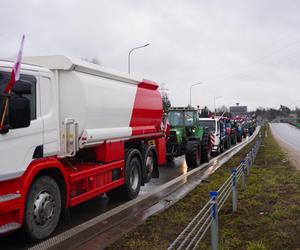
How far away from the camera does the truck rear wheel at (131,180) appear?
32.6ft

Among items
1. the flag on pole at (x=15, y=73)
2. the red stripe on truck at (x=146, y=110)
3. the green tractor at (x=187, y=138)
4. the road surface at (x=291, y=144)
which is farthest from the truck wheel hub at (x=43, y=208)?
the road surface at (x=291, y=144)

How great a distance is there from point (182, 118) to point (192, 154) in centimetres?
269

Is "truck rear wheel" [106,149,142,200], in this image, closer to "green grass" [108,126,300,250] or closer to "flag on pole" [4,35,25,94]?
"green grass" [108,126,300,250]

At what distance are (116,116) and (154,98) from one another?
9.44 feet

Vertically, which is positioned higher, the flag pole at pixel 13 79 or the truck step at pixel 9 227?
the flag pole at pixel 13 79

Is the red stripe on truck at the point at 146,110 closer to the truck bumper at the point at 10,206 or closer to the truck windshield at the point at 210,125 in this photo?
the truck bumper at the point at 10,206

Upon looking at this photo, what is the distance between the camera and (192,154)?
1664cm

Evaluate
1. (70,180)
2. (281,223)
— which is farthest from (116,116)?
(281,223)

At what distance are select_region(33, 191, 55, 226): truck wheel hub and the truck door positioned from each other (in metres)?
0.64

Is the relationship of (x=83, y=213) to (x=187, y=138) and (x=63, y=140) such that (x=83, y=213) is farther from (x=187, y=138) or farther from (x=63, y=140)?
(x=187, y=138)

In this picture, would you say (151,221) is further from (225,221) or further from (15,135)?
(15,135)

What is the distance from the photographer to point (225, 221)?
771 cm

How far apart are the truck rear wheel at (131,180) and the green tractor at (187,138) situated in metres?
6.30

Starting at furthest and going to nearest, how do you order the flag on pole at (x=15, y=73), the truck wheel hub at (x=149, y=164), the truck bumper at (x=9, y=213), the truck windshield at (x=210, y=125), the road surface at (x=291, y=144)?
1. the truck windshield at (x=210, y=125)
2. the road surface at (x=291, y=144)
3. the truck wheel hub at (x=149, y=164)
4. the truck bumper at (x=9, y=213)
5. the flag on pole at (x=15, y=73)
